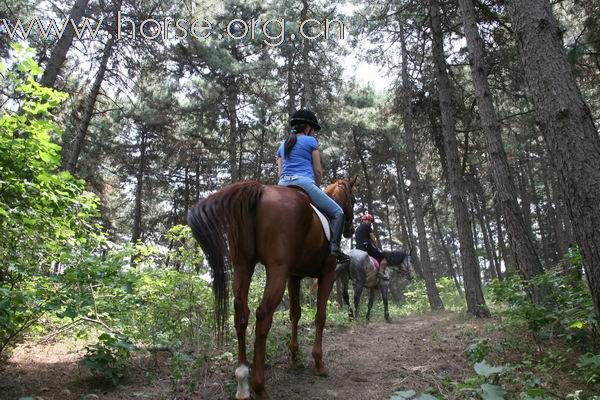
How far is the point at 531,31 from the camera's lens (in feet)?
14.1

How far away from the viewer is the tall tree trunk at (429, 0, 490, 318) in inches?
392

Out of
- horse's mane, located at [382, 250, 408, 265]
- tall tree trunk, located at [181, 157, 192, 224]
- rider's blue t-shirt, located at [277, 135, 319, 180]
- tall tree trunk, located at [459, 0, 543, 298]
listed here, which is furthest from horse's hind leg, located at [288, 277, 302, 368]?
tall tree trunk, located at [181, 157, 192, 224]

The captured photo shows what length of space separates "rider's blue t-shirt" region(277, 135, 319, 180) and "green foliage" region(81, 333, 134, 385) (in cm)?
262

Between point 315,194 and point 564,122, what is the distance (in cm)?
270

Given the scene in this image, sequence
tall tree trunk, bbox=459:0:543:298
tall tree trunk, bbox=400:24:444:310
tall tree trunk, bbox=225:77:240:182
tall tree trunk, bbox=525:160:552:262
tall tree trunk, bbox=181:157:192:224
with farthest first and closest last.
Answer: tall tree trunk, bbox=525:160:552:262, tall tree trunk, bbox=181:157:192:224, tall tree trunk, bbox=225:77:240:182, tall tree trunk, bbox=400:24:444:310, tall tree trunk, bbox=459:0:543:298

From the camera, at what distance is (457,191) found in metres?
10.4

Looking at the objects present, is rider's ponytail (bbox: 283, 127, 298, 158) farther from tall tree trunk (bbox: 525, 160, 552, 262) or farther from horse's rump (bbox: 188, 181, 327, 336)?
tall tree trunk (bbox: 525, 160, 552, 262)

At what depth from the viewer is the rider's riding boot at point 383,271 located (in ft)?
41.5

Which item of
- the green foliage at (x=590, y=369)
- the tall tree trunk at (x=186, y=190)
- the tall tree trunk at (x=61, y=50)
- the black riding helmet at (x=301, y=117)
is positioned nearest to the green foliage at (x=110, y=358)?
the black riding helmet at (x=301, y=117)

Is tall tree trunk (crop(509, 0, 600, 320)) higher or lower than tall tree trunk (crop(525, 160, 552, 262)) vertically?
lower

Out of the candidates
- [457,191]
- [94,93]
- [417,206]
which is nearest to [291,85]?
[417,206]

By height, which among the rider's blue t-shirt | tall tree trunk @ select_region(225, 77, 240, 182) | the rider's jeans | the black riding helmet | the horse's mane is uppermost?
tall tree trunk @ select_region(225, 77, 240, 182)

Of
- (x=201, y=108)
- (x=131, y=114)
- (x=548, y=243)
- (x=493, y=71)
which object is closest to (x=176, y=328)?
(x=493, y=71)

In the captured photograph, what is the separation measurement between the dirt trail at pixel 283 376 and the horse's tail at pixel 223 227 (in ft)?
2.69
